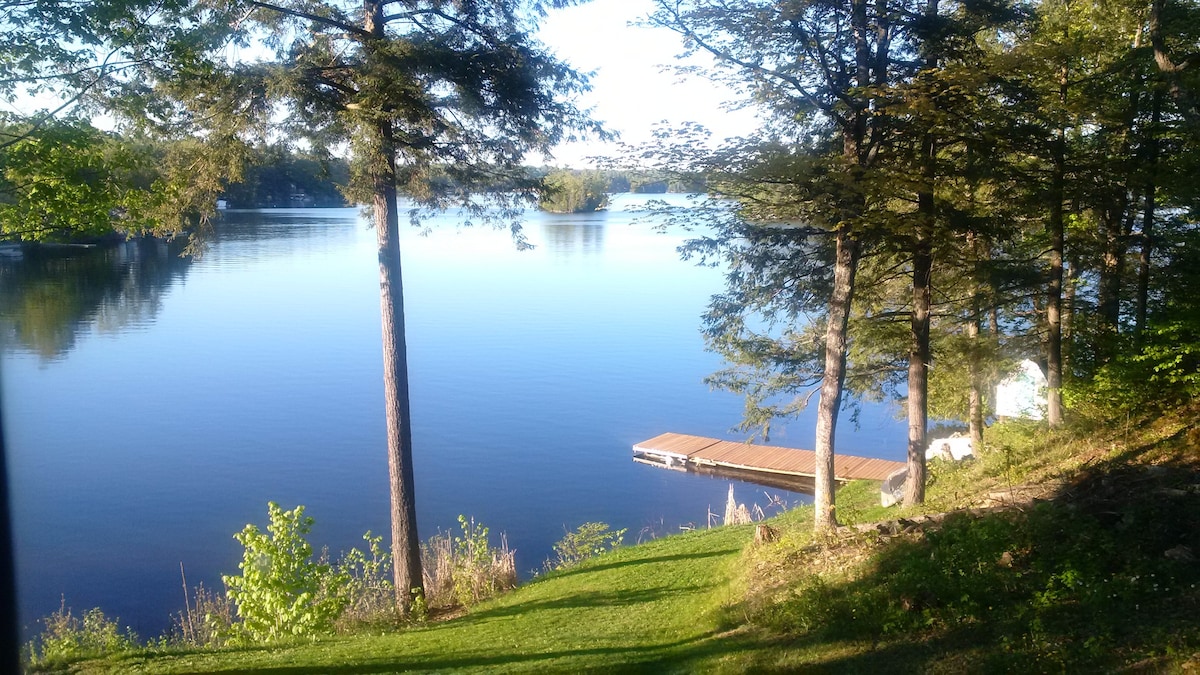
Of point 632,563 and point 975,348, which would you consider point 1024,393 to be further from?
point 632,563

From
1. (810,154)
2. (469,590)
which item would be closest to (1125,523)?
(810,154)

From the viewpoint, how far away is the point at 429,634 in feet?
30.1

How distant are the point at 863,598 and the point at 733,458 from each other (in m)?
18.0

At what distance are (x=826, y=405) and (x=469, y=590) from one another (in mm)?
5396

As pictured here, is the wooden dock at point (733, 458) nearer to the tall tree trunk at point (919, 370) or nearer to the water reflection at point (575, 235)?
the tall tree trunk at point (919, 370)

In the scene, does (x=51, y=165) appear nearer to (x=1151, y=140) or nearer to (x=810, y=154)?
(x=810, y=154)

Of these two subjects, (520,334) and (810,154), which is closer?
(810,154)

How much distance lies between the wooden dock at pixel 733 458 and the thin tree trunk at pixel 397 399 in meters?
12.5

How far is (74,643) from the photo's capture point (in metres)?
9.19

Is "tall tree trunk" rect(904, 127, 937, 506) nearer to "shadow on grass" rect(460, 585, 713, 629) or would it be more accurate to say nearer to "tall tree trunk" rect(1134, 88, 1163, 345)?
"tall tree trunk" rect(1134, 88, 1163, 345)

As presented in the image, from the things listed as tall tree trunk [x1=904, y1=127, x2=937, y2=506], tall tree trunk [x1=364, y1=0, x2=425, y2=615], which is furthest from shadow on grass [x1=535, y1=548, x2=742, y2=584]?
tall tree trunk [x1=904, y1=127, x2=937, y2=506]

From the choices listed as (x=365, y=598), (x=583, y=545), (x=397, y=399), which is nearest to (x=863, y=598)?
(x=397, y=399)

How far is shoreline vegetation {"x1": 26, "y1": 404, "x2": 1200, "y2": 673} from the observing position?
17.8ft

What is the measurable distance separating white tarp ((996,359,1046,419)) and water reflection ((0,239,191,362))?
22793 mm
